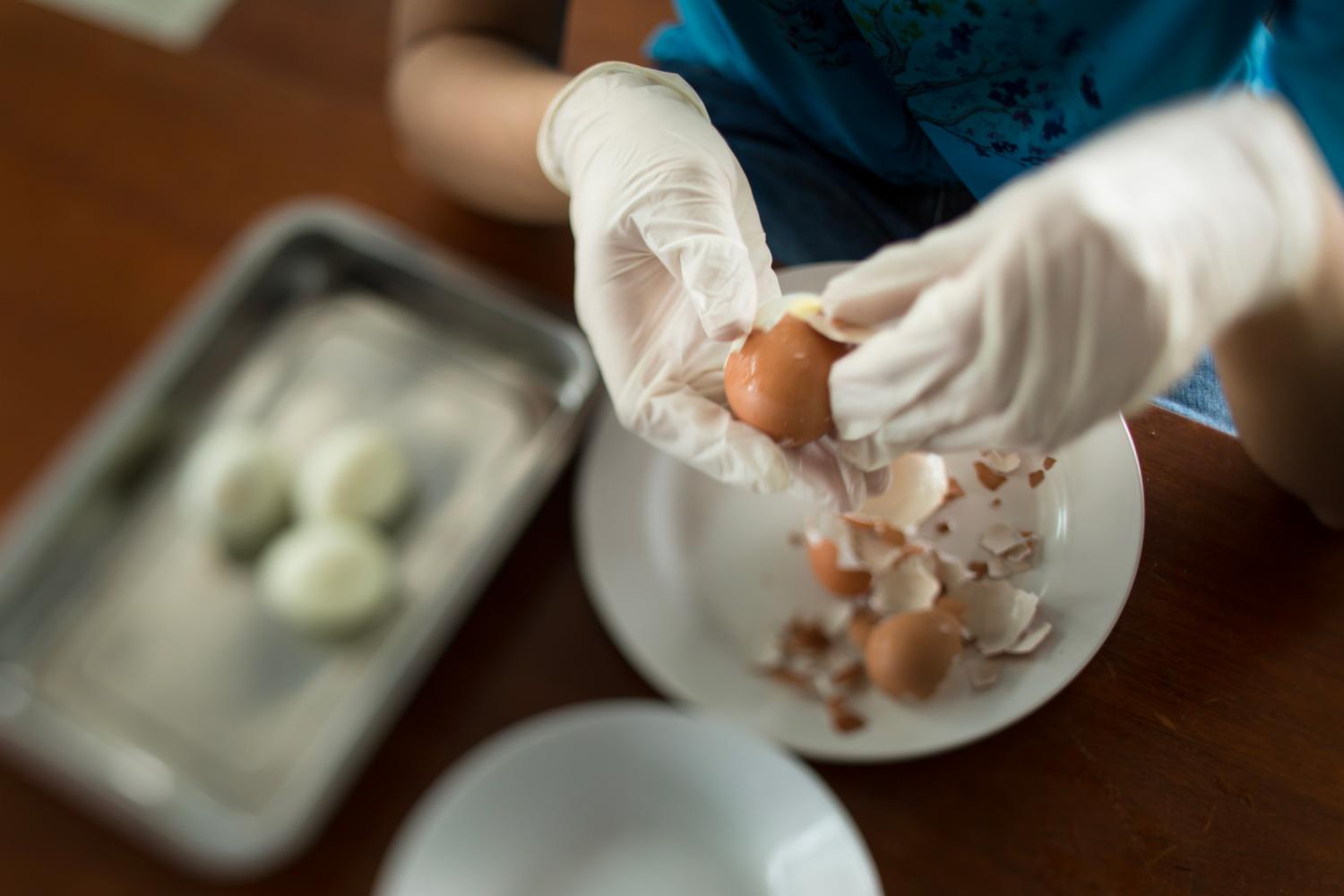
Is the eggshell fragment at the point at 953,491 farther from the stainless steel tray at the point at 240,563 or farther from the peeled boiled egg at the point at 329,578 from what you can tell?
the peeled boiled egg at the point at 329,578

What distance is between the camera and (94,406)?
925 mm

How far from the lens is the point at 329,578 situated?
2.72 feet

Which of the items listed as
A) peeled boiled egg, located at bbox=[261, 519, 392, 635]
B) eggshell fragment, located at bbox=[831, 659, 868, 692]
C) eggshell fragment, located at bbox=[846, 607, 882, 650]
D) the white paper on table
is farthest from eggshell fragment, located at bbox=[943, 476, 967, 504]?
the white paper on table

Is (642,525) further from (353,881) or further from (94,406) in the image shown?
(94,406)

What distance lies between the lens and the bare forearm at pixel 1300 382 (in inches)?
9.3

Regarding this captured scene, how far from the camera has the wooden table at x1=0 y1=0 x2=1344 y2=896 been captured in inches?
10.9

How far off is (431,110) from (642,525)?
0.36 m

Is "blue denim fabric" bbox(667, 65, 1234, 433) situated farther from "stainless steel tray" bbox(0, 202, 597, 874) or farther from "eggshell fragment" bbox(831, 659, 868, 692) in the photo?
"stainless steel tray" bbox(0, 202, 597, 874)

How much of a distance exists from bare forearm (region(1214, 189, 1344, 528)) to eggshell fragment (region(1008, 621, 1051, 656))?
0.08 metres

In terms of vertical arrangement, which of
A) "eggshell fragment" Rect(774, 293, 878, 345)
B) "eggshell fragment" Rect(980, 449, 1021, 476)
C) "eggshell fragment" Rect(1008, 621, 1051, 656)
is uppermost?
"eggshell fragment" Rect(774, 293, 878, 345)

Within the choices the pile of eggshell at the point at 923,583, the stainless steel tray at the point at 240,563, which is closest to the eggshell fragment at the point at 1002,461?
the pile of eggshell at the point at 923,583

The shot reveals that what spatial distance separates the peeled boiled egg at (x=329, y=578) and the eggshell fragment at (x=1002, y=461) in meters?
0.65

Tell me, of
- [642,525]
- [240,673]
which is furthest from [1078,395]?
[240,673]

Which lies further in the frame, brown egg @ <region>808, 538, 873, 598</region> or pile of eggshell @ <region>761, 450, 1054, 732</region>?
brown egg @ <region>808, 538, 873, 598</region>
